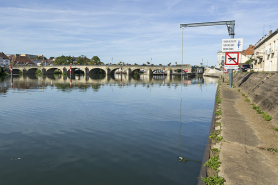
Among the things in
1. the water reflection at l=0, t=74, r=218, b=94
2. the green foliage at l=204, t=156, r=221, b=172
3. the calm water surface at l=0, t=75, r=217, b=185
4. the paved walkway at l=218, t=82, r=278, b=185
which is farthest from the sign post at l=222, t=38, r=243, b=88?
the green foliage at l=204, t=156, r=221, b=172

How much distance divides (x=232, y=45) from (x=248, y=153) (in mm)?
24999

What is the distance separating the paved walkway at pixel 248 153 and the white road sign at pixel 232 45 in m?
18.5

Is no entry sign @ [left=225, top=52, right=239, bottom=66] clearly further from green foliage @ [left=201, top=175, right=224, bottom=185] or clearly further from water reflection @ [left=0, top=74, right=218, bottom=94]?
green foliage @ [left=201, top=175, right=224, bottom=185]

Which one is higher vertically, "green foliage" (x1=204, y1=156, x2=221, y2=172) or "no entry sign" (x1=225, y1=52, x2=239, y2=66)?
"no entry sign" (x1=225, y1=52, x2=239, y2=66)

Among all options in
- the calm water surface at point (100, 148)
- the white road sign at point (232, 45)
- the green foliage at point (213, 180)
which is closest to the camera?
the green foliage at point (213, 180)

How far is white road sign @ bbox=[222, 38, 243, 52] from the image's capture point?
30448 mm

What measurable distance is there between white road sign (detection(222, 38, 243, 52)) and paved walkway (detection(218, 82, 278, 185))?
1851 cm

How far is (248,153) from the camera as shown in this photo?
348 inches

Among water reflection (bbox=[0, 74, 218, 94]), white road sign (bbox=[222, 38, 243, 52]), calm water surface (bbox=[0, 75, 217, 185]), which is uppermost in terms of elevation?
white road sign (bbox=[222, 38, 243, 52])

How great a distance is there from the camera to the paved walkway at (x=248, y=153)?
6936 millimetres

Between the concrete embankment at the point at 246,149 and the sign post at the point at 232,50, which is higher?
the sign post at the point at 232,50

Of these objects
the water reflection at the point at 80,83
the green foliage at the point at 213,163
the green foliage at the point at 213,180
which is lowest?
the green foliage at the point at 213,180

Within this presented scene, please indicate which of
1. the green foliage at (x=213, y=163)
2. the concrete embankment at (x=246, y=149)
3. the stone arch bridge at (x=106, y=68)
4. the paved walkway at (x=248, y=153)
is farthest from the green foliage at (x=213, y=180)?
the stone arch bridge at (x=106, y=68)

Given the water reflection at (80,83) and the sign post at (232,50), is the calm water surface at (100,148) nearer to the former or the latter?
the sign post at (232,50)
